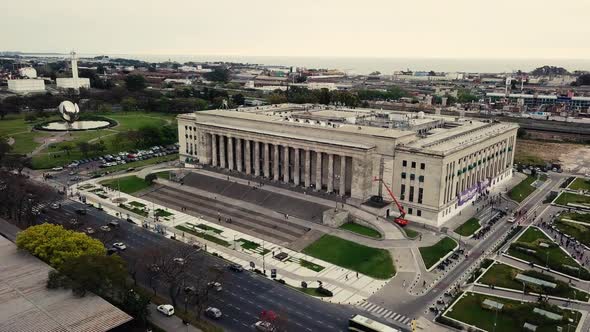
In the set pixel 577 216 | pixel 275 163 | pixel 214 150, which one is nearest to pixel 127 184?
pixel 214 150

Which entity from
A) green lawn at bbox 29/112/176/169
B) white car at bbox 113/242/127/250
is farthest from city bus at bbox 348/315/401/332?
green lawn at bbox 29/112/176/169

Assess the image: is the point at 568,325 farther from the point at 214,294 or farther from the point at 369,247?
the point at 214,294

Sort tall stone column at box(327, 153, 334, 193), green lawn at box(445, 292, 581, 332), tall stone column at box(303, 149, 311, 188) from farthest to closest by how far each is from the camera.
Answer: tall stone column at box(303, 149, 311, 188), tall stone column at box(327, 153, 334, 193), green lawn at box(445, 292, 581, 332)

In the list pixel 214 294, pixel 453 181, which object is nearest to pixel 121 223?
pixel 214 294

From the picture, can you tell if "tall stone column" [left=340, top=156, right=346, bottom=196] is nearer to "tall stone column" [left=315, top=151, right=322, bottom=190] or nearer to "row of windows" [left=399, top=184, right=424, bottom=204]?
"tall stone column" [left=315, top=151, right=322, bottom=190]

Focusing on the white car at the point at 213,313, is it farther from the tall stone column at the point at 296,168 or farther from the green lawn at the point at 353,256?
the tall stone column at the point at 296,168

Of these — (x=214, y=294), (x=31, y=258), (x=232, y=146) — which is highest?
(x=232, y=146)

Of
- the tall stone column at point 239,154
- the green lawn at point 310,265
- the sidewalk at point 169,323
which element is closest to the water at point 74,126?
the tall stone column at point 239,154
